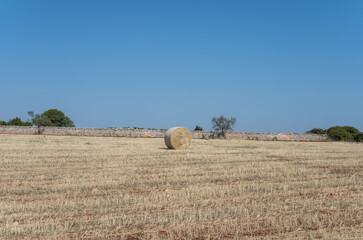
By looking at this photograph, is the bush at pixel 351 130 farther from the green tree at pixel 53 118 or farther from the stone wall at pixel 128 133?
the green tree at pixel 53 118

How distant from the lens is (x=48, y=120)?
60375mm

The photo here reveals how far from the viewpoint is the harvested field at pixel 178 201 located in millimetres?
5887

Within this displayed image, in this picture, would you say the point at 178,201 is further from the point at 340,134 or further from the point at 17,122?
the point at 17,122

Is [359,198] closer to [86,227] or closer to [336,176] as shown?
[336,176]

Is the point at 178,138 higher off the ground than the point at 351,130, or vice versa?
the point at 351,130

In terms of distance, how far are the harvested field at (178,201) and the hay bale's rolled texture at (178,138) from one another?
31.5 ft

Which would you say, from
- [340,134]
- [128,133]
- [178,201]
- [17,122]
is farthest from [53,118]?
Answer: [178,201]

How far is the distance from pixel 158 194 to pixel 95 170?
4461mm

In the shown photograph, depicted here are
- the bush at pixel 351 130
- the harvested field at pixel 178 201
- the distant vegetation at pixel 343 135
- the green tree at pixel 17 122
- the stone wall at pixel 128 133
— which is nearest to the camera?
the harvested field at pixel 178 201

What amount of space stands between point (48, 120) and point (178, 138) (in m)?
42.1

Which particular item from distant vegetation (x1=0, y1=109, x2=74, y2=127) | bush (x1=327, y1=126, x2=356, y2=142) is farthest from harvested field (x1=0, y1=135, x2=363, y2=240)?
distant vegetation (x1=0, y1=109, x2=74, y2=127)

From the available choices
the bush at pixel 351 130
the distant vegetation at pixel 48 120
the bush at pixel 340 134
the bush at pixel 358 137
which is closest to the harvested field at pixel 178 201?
the bush at pixel 340 134

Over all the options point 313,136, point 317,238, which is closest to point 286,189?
point 317,238

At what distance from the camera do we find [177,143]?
2367 cm
